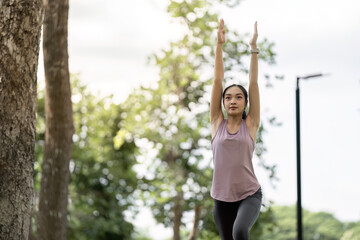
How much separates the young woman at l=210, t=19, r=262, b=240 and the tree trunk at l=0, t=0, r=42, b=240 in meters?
2.05

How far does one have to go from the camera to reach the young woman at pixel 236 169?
17.3 ft

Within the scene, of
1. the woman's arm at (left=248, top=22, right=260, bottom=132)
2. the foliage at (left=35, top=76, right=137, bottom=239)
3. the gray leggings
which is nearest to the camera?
the gray leggings

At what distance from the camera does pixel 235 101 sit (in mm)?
5531

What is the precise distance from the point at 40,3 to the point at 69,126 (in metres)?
3.27

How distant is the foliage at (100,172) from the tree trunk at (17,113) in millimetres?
18456

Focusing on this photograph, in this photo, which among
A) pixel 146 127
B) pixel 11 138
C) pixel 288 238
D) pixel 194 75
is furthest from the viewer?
pixel 288 238

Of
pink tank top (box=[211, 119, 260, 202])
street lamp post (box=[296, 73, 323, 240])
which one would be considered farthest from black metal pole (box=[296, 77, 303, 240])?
pink tank top (box=[211, 119, 260, 202])

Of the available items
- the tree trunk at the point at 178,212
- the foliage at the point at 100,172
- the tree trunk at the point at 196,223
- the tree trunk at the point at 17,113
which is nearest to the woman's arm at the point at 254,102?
the tree trunk at the point at 17,113

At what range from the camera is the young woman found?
5270 millimetres

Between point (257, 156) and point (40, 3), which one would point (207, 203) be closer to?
point (257, 156)

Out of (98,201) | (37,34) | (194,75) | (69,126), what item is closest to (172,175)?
(194,75)

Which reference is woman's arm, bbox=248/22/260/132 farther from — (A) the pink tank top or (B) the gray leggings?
(B) the gray leggings

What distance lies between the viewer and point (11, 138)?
6.28 metres

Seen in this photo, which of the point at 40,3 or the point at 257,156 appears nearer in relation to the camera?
the point at 40,3
